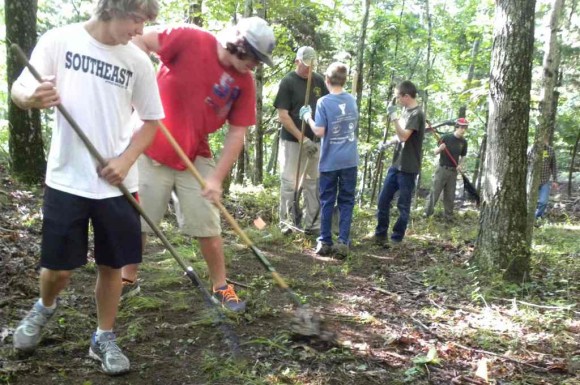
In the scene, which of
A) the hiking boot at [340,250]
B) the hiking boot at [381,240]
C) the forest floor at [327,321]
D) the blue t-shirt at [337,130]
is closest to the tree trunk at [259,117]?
the blue t-shirt at [337,130]

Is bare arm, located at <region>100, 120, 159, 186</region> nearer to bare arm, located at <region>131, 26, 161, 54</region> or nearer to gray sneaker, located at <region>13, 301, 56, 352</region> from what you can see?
bare arm, located at <region>131, 26, 161, 54</region>

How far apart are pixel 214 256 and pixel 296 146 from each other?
3.33m

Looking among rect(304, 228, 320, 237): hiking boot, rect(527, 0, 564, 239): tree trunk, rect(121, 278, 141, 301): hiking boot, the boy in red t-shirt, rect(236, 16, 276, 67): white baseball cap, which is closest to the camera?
rect(236, 16, 276, 67): white baseball cap

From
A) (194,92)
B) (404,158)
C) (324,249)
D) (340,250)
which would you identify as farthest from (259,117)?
(194,92)

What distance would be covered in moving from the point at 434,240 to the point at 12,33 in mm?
7186

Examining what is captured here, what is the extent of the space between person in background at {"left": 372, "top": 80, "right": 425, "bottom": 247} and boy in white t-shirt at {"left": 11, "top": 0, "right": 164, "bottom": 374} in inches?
176

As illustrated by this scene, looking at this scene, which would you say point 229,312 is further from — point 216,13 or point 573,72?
point 573,72

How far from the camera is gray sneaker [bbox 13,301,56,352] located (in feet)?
9.23

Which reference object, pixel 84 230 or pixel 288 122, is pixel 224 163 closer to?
pixel 84 230

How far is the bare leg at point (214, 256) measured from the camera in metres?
3.84

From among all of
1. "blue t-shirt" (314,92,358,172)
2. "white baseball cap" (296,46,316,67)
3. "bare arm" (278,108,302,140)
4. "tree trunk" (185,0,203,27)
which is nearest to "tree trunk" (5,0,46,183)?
"bare arm" (278,108,302,140)

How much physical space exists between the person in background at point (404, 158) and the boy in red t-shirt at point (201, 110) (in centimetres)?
348

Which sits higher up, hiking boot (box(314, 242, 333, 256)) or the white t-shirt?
the white t-shirt

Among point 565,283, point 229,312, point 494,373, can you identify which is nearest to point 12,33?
point 229,312
